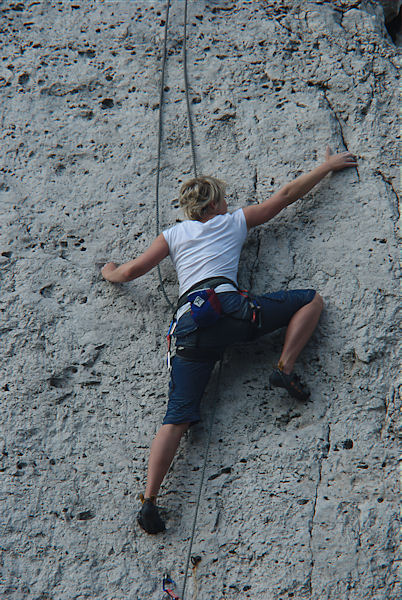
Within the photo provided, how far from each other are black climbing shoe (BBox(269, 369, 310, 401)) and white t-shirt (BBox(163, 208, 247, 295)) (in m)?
0.49

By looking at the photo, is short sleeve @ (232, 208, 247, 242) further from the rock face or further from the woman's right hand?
the woman's right hand

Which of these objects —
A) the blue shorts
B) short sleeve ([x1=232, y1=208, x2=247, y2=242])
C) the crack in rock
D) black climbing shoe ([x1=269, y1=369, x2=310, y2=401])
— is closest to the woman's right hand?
short sleeve ([x1=232, y1=208, x2=247, y2=242])

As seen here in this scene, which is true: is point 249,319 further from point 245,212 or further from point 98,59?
point 98,59

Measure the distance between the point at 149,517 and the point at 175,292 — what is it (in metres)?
1.09

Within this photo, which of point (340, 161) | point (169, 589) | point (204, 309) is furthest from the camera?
point (340, 161)

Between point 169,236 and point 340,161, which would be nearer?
point 169,236

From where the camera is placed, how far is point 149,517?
260cm

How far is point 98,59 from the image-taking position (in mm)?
3721

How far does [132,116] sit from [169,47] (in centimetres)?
52

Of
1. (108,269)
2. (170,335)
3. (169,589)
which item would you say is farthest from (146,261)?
(169,589)

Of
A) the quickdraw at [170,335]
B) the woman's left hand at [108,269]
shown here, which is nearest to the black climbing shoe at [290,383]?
the quickdraw at [170,335]

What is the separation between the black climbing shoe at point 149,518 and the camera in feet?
8.53

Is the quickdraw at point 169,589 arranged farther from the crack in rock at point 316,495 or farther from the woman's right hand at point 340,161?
the woman's right hand at point 340,161

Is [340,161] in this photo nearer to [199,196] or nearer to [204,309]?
[199,196]
